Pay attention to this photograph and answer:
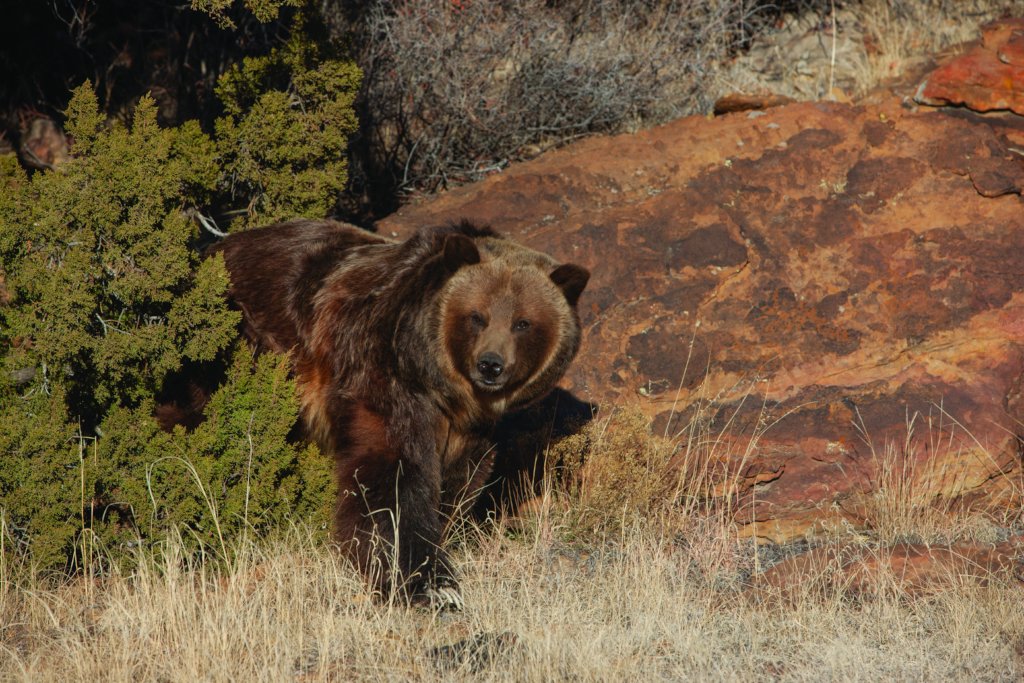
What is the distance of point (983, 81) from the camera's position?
8562 mm

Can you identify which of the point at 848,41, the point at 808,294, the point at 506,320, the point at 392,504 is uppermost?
the point at 848,41

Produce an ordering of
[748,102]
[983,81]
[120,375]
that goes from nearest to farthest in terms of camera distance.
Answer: [120,375], [983,81], [748,102]

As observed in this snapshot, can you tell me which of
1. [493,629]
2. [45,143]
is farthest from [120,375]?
[45,143]

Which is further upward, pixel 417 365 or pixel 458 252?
pixel 458 252

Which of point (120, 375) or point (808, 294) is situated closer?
point (120, 375)

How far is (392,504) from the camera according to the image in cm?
540

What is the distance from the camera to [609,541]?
6348mm

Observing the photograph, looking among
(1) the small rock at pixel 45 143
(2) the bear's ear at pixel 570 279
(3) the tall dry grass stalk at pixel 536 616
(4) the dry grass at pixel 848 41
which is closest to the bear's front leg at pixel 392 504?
(3) the tall dry grass stalk at pixel 536 616

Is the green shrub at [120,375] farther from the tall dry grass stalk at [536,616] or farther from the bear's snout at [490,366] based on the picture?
the bear's snout at [490,366]

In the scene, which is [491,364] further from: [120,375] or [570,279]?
[120,375]

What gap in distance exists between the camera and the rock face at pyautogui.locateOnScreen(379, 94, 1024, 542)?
675 centimetres

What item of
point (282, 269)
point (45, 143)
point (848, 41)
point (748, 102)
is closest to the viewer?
point (282, 269)

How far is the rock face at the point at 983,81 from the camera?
8477mm

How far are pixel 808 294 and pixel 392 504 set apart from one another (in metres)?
3.51
